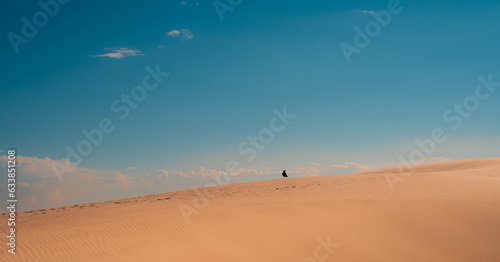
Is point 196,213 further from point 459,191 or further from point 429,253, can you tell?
point 459,191

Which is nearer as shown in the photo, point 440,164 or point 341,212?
point 341,212

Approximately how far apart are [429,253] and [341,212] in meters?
3.24

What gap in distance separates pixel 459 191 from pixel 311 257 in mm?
10876

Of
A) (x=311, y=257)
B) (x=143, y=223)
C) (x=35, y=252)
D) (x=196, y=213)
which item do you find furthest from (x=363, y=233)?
(x=35, y=252)

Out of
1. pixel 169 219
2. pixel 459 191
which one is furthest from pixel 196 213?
pixel 459 191

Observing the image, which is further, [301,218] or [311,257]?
[301,218]

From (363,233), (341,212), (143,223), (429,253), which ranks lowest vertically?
(429,253)

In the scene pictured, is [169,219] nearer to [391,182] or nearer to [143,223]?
[143,223]

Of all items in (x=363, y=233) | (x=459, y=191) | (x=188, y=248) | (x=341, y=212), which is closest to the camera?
(x=188, y=248)

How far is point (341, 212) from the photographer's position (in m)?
13.7

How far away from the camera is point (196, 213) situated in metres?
13.0

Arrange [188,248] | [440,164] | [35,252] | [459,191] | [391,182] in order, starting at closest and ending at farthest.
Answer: [35,252], [188,248], [459,191], [391,182], [440,164]

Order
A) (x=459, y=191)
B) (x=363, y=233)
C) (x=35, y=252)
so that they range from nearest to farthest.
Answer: (x=35, y=252) < (x=363, y=233) < (x=459, y=191)

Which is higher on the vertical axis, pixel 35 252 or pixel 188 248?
pixel 35 252
